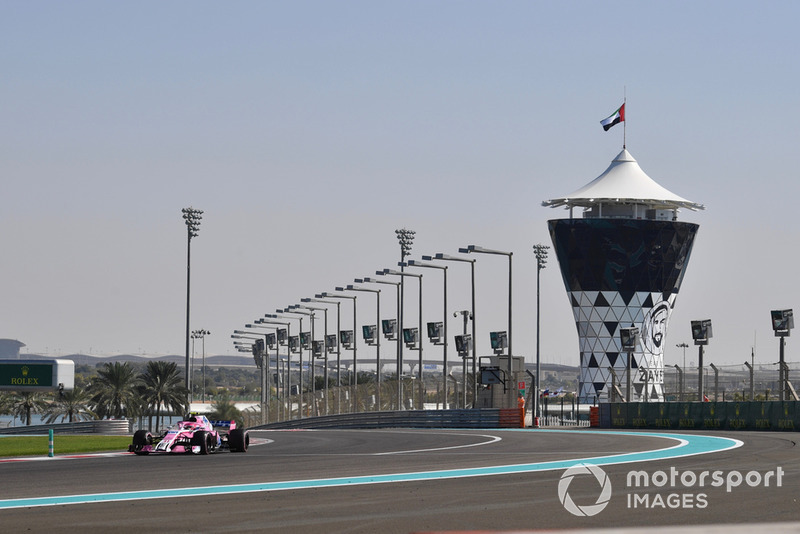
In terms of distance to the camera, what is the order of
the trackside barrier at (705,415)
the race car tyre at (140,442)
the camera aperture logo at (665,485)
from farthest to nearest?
the trackside barrier at (705,415) → the race car tyre at (140,442) → the camera aperture logo at (665,485)

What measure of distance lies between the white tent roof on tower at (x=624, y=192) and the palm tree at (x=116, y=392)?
4524cm

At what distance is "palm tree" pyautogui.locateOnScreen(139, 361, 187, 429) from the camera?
297 ft

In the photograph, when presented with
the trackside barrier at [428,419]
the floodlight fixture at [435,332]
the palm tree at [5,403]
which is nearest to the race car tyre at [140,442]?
the trackside barrier at [428,419]

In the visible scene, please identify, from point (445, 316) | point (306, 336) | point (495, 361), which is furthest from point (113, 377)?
point (495, 361)

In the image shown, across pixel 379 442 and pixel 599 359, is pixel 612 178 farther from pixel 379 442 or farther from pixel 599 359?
pixel 379 442

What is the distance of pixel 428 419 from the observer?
54281mm

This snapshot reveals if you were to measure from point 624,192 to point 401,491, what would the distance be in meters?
102

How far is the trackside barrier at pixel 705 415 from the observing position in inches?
1628

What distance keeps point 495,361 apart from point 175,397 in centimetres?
4370

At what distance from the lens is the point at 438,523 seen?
1237 cm

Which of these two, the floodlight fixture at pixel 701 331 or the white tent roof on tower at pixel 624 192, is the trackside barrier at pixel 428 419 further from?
the white tent roof on tower at pixel 624 192

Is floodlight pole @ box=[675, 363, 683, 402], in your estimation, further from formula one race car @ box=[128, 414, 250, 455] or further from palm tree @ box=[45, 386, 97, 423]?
palm tree @ box=[45, 386, 97, 423]

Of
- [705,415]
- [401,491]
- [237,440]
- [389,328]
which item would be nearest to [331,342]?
[389,328]

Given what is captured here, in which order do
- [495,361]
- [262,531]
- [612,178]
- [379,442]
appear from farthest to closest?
[612,178] < [495,361] < [379,442] < [262,531]
